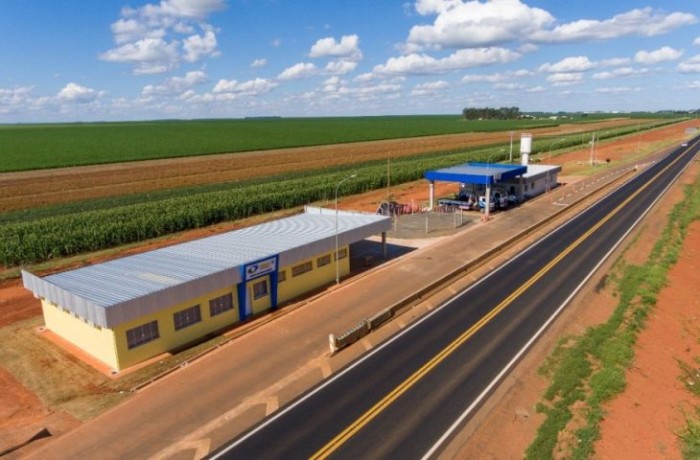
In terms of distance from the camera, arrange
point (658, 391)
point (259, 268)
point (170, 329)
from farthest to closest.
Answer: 1. point (259, 268)
2. point (170, 329)
3. point (658, 391)

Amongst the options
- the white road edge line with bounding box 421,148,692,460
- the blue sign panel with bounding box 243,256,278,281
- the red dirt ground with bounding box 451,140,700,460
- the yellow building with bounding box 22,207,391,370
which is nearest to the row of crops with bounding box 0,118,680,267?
the yellow building with bounding box 22,207,391,370

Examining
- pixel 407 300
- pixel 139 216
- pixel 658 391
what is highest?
pixel 139 216

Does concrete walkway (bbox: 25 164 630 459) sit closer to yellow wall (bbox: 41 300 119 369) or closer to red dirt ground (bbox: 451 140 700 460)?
yellow wall (bbox: 41 300 119 369)

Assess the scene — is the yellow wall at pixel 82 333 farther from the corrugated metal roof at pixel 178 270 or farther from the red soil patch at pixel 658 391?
the red soil patch at pixel 658 391

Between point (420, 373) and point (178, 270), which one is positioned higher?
point (178, 270)

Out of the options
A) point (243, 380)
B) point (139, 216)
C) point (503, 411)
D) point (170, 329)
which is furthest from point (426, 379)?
point (139, 216)

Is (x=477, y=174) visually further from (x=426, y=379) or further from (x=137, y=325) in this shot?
(x=137, y=325)
